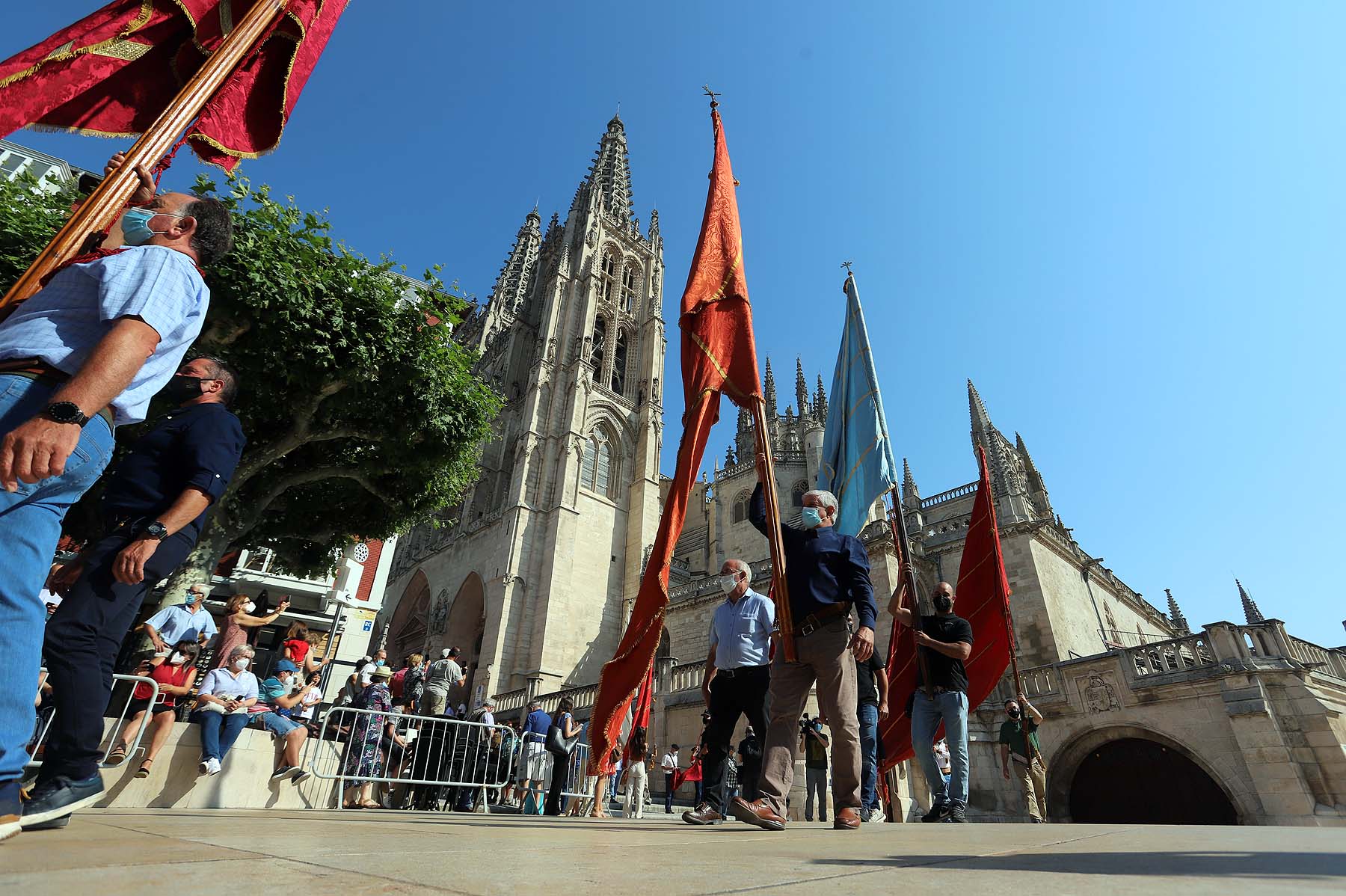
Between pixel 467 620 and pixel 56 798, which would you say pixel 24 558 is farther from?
pixel 467 620

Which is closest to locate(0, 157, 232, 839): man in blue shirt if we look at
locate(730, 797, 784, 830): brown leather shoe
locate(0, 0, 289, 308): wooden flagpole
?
locate(0, 0, 289, 308): wooden flagpole

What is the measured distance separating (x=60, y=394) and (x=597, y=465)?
81.0 feet

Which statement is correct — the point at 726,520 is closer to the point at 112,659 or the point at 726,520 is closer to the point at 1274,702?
the point at 1274,702

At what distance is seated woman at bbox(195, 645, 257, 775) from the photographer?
4938 millimetres

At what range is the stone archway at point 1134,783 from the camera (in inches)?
408

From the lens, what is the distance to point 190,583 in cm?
838

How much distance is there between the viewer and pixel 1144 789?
36.9 feet

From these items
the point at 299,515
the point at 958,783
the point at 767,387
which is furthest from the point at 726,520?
the point at 958,783

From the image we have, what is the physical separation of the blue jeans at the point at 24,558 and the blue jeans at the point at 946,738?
4761 millimetres

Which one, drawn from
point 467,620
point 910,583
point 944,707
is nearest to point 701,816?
point 944,707

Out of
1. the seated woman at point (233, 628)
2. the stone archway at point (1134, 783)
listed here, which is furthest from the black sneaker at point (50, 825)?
the stone archway at point (1134, 783)

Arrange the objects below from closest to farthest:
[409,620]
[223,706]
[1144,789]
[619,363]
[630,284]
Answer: [223,706] < [1144,789] < [409,620] < [619,363] < [630,284]

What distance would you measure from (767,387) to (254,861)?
3930 centimetres

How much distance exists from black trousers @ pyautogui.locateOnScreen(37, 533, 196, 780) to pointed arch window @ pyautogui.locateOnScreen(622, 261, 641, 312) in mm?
30393
